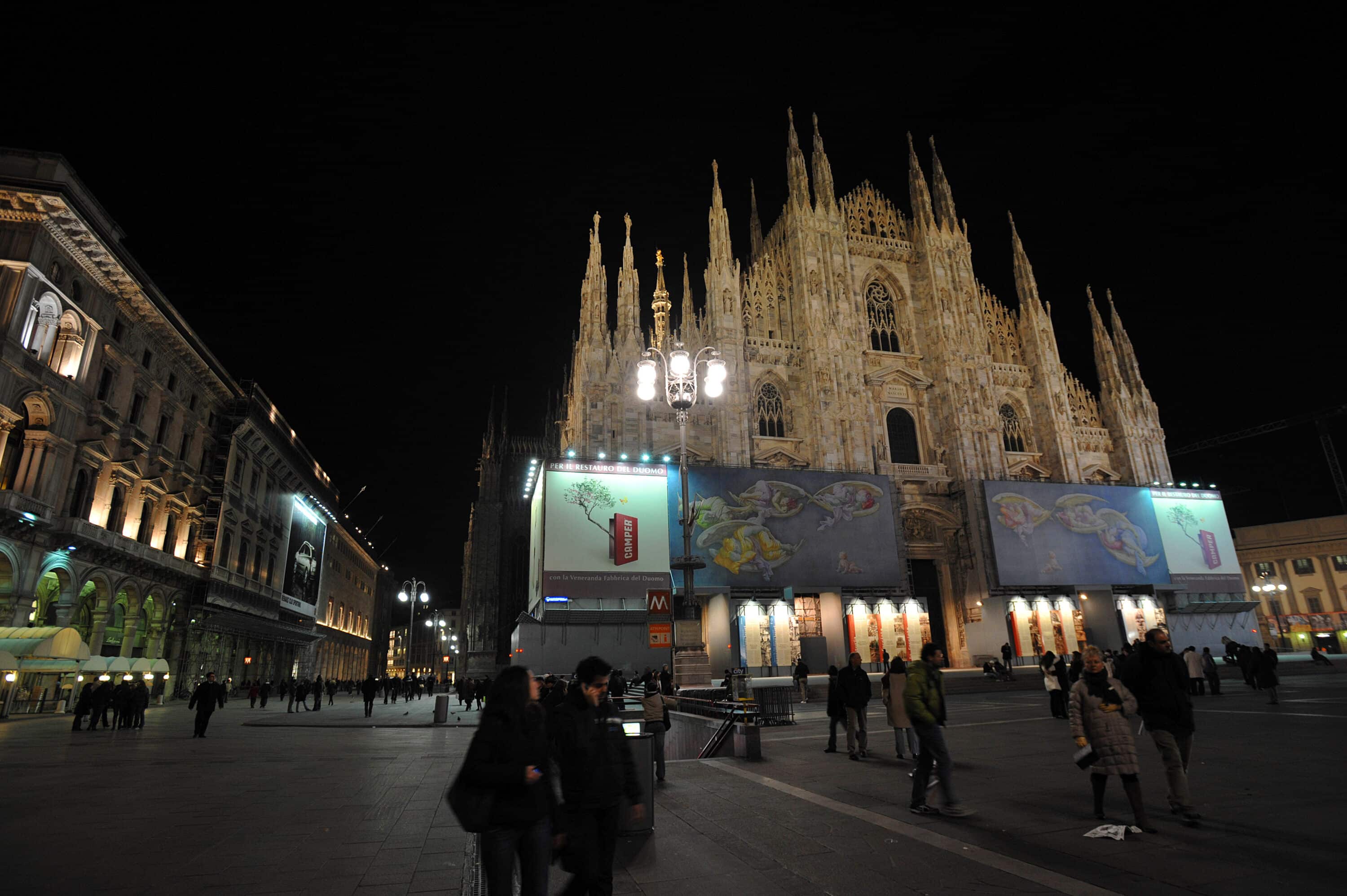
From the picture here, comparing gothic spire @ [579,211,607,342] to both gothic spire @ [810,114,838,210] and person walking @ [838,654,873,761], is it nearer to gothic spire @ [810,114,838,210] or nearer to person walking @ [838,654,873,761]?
gothic spire @ [810,114,838,210]

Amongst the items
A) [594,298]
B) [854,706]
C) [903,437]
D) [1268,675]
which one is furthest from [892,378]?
[854,706]

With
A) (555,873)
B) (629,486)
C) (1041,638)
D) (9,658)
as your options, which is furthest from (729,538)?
(555,873)

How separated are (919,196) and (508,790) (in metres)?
49.9

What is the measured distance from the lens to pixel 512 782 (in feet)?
10.6

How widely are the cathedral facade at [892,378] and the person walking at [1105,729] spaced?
29.0 meters

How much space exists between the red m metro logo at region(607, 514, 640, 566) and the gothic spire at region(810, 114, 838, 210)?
23806 mm

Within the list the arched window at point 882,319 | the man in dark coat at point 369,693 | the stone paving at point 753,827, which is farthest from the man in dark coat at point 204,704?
the arched window at point 882,319

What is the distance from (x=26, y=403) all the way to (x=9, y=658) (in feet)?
27.7

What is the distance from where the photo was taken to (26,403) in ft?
72.4

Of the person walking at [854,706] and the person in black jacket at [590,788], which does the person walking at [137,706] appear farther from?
the person in black jacket at [590,788]

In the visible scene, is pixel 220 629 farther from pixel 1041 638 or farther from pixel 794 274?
pixel 1041 638

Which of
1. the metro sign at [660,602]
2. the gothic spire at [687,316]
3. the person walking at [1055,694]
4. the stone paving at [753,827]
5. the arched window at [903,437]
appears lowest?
the stone paving at [753,827]

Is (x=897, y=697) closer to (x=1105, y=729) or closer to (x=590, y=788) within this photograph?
(x=1105, y=729)

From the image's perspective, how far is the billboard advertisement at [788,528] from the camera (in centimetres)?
3306
